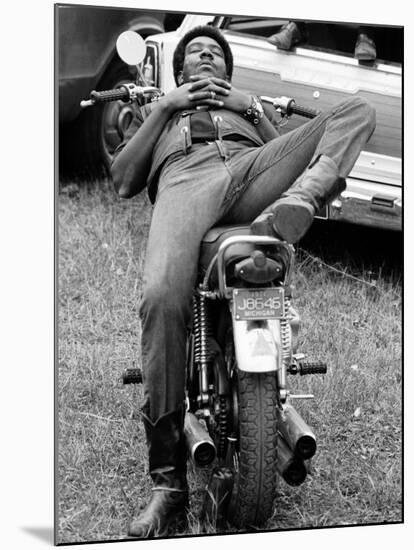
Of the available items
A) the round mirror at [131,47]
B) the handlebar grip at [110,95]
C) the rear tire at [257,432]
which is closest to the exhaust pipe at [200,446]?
the rear tire at [257,432]

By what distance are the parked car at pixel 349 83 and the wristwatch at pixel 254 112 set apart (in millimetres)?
229

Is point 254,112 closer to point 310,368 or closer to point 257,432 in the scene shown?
point 310,368

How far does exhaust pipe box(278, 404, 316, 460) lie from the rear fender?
0.66 feet

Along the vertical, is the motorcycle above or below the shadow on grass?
below

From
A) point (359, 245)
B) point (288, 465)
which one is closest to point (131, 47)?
point (359, 245)

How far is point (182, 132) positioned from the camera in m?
3.13

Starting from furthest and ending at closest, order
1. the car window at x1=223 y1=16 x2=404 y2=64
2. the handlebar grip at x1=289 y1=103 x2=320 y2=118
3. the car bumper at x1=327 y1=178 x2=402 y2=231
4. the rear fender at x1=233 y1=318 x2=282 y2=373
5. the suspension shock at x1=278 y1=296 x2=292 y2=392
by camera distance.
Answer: the car bumper at x1=327 y1=178 x2=402 y2=231 → the car window at x1=223 y1=16 x2=404 y2=64 → the handlebar grip at x1=289 y1=103 x2=320 y2=118 → the suspension shock at x1=278 y1=296 x2=292 y2=392 → the rear fender at x1=233 y1=318 x2=282 y2=373

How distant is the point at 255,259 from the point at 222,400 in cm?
43

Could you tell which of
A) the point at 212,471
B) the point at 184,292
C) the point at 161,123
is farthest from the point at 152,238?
the point at 212,471

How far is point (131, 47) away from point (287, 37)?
1.85ft

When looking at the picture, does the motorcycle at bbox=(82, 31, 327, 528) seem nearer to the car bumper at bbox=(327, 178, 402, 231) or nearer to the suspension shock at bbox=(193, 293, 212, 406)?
the suspension shock at bbox=(193, 293, 212, 406)

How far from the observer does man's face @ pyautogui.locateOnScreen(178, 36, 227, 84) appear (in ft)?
10.6

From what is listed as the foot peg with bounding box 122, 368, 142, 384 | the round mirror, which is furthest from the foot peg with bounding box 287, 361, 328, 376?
the round mirror

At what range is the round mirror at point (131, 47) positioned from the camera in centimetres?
333
